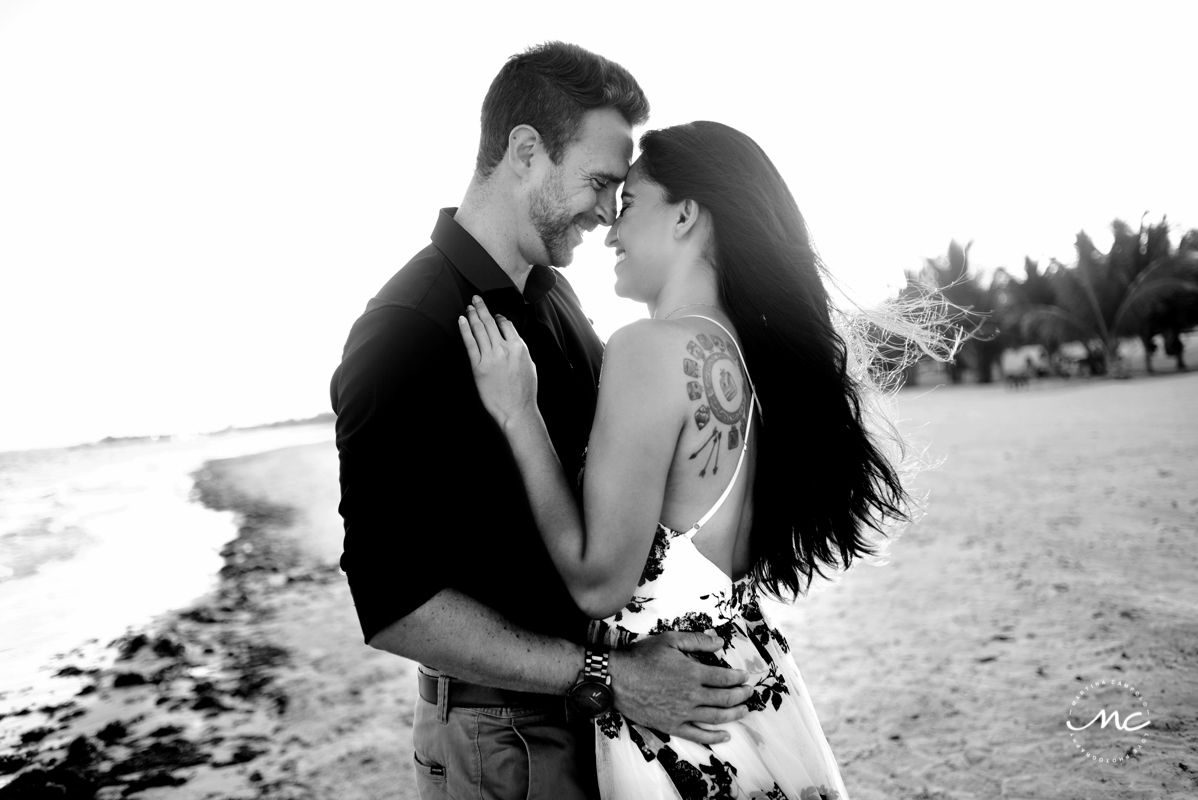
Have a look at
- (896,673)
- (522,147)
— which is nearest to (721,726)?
(522,147)

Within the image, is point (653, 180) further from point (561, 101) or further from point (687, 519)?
point (687, 519)

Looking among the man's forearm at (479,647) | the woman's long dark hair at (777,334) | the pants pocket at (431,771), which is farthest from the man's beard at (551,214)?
the pants pocket at (431,771)

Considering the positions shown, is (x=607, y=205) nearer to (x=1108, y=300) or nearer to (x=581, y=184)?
(x=581, y=184)

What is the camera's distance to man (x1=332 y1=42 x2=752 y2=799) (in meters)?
1.88

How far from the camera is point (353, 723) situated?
5.40m

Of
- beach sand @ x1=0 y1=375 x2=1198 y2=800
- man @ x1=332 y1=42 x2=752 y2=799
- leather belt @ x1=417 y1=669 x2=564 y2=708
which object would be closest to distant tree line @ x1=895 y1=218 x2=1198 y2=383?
beach sand @ x1=0 y1=375 x2=1198 y2=800

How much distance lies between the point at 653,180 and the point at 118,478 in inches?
1254

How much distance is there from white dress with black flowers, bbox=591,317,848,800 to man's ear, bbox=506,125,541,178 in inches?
36.1

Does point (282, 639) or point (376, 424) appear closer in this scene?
point (376, 424)

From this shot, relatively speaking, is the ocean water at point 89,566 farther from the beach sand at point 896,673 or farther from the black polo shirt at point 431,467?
the black polo shirt at point 431,467

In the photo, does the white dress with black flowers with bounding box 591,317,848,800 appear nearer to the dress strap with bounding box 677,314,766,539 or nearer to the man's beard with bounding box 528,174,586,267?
the dress strap with bounding box 677,314,766,539

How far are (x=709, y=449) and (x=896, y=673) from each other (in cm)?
441

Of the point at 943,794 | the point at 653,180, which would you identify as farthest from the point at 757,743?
the point at 943,794

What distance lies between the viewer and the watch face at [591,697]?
199 centimetres
